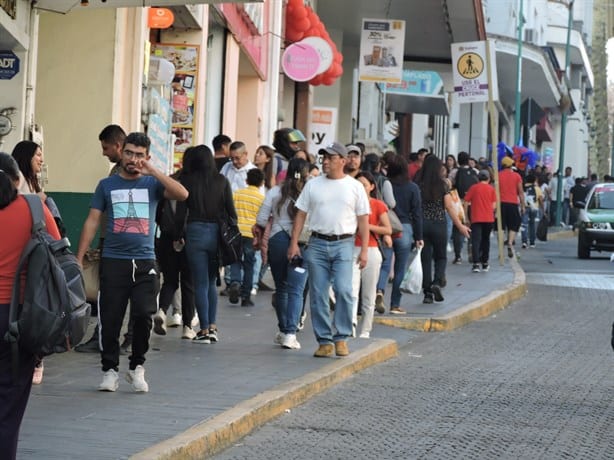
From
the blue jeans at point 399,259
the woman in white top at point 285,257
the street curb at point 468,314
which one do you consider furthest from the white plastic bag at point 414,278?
the woman in white top at point 285,257

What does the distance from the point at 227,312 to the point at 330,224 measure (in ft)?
13.9

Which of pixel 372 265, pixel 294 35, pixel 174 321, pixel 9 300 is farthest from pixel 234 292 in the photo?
pixel 294 35

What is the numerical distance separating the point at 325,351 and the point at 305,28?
52.2ft

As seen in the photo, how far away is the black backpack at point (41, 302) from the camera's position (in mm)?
6258

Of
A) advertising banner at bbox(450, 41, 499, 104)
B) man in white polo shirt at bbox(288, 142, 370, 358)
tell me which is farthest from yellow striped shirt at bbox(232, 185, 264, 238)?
advertising banner at bbox(450, 41, 499, 104)

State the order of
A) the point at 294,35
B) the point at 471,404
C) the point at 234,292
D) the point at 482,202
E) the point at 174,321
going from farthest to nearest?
1. the point at 294,35
2. the point at 482,202
3. the point at 234,292
4. the point at 174,321
5. the point at 471,404

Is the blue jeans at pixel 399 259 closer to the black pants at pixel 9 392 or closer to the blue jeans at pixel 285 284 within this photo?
the blue jeans at pixel 285 284

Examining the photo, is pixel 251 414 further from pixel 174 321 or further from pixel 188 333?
pixel 174 321

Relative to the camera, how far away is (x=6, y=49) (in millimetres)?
12906

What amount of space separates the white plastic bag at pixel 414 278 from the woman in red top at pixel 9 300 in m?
10.9

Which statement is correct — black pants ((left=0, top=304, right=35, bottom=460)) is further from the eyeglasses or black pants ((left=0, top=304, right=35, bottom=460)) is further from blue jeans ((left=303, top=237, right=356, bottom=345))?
blue jeans ((left=303, top=237, right=356, bottom=345))

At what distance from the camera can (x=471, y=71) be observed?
25.7m

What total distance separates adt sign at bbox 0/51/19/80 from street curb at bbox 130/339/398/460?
3.86 metres

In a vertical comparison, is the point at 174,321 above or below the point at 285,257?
below
